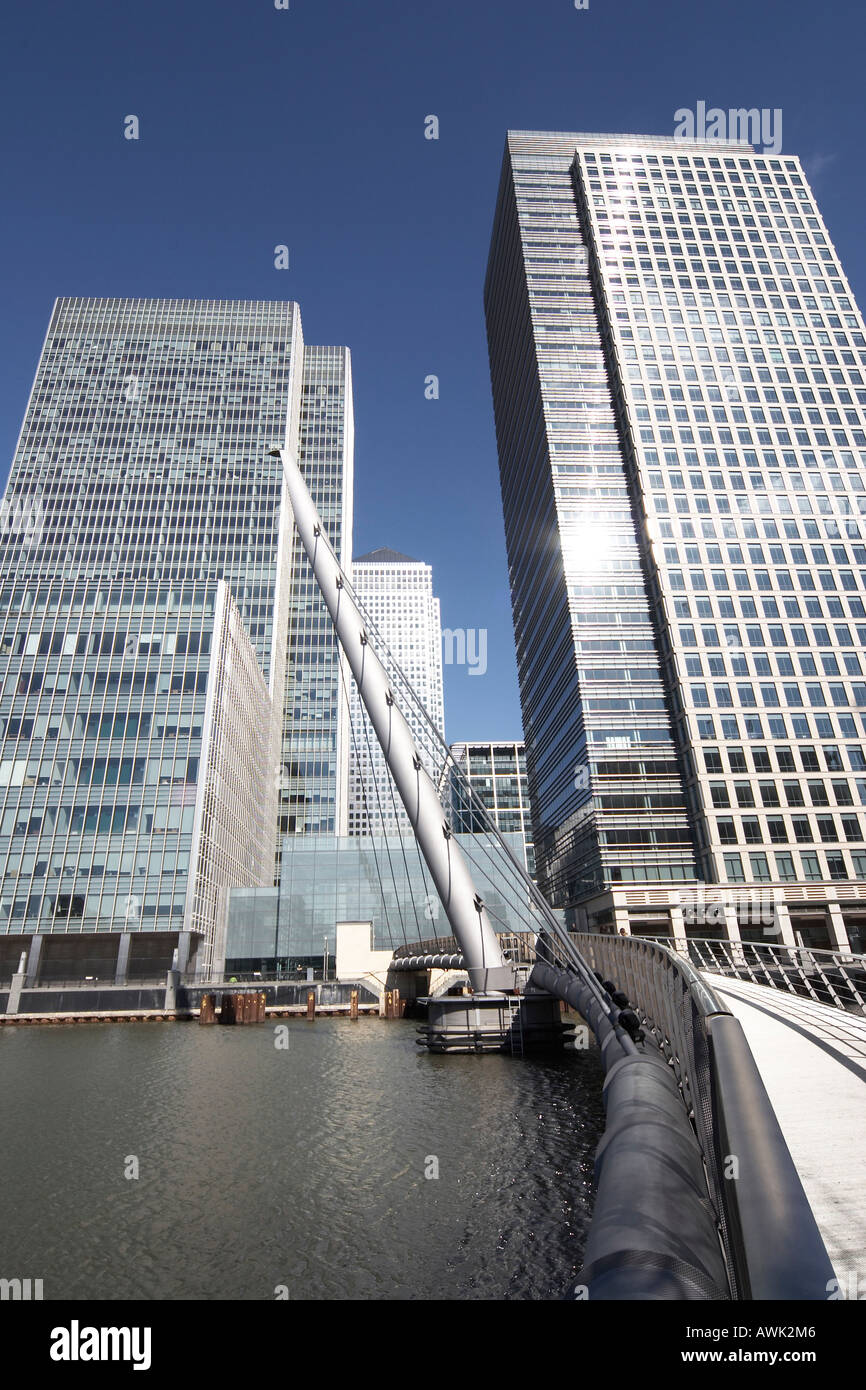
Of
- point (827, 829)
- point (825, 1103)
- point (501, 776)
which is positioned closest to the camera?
point (825, 1103)

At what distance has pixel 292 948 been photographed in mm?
69688

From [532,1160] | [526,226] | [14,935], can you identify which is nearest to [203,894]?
[14,935]

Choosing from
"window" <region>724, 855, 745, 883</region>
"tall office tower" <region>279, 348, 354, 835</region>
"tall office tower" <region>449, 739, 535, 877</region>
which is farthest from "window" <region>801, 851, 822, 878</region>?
"tall office tower" <region>449, 739, 535, 877</region>

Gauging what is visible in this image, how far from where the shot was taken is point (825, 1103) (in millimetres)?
7043

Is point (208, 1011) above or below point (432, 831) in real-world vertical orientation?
above

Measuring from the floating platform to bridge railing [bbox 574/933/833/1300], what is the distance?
778 inches

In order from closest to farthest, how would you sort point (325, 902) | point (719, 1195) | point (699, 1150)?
1. point (719, 1195)
2. point (699, 1150)
3. point (325, 902)

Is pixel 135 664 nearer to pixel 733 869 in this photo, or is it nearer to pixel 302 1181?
pixel 733 869

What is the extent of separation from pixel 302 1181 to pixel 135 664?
59300 millimetres

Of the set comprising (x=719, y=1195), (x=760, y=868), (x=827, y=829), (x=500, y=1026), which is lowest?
(x=719, y=1195)

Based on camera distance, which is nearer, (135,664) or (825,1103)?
(825,1103)

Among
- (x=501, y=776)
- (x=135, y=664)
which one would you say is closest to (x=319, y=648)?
(x=135, y=664)

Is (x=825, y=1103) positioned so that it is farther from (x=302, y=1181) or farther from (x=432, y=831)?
(x=432, y=831)

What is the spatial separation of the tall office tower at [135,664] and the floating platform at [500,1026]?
37925mm
